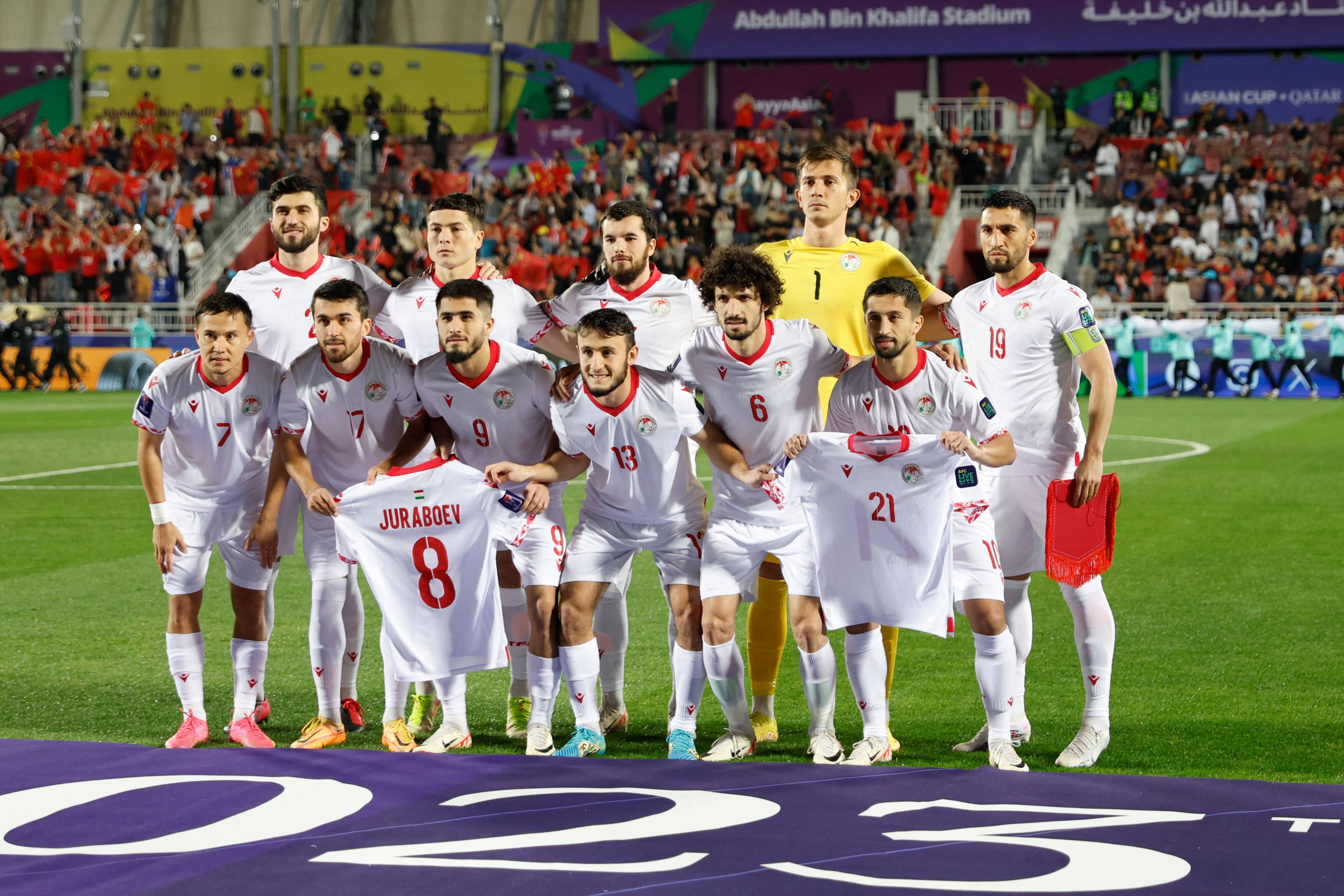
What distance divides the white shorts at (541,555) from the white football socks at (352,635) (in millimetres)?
846

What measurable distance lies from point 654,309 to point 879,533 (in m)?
1.40

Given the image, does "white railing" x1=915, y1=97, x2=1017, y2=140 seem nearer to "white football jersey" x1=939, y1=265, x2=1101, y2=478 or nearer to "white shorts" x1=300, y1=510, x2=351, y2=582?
"white football jersey" x1=939, y1=265, x2=1101, y2=478

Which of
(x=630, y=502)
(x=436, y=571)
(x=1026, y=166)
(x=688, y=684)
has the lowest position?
(x=688, y=684)

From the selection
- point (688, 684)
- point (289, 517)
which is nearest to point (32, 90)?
point (289, 517)

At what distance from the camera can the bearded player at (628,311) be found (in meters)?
5.71

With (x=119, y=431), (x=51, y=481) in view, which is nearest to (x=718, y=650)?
(x=51, y=481)

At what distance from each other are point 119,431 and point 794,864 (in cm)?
1664

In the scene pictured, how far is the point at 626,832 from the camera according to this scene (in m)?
4.27

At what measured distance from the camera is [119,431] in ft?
61.5

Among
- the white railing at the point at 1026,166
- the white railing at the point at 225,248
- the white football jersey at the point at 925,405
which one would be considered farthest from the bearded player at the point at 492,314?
the white railing at the point at 1026,166

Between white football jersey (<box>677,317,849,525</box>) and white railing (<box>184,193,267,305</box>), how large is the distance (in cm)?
2748

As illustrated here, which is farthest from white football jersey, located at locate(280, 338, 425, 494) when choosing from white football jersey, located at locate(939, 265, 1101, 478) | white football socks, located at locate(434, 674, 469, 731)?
white football jersey, located at locate(939, 265, 1101, 478)

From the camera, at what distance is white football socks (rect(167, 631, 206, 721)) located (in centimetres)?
561

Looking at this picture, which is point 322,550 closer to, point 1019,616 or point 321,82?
point 1019,616
